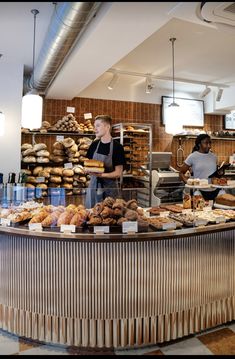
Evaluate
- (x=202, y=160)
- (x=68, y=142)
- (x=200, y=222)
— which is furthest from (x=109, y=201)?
(x=68, y=142)

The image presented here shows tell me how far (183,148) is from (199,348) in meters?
4.96

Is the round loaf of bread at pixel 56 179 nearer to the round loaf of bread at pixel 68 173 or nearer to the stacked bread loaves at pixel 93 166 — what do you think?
the round loaf of bread at pixel 68 173

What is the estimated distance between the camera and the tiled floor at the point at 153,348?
209 cm

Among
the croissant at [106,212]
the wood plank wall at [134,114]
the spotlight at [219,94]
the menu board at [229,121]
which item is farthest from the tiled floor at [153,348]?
the menu board at [229,121]

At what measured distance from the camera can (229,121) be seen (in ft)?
23.5

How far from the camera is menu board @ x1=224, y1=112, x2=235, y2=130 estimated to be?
23.3 feet

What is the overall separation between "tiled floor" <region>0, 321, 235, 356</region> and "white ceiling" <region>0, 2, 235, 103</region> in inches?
97.7

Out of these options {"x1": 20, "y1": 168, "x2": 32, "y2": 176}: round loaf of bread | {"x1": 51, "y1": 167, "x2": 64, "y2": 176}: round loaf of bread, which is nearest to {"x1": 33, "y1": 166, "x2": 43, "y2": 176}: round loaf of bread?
{"x1": 20, "y1": 168, "x2": 32, "y2": 176}: round loaf of bread

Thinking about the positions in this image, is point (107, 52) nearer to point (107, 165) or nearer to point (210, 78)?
point (107, 165)

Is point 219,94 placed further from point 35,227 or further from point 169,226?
point 35,227

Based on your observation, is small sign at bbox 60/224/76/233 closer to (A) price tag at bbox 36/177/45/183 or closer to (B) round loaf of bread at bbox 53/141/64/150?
(A) price tag at bbox 36/177/45/183

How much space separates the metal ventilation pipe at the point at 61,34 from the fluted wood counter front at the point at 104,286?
167 cm

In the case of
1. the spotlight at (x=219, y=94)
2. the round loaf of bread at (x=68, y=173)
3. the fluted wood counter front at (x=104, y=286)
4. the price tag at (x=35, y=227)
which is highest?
the spotlight at (x=219, y=94)

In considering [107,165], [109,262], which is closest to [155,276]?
[109,262]
